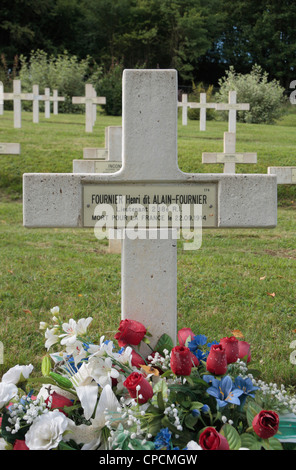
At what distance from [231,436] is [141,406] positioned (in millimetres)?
336

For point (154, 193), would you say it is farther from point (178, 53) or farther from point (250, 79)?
point (178, 53)

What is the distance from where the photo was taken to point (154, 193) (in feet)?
8.41

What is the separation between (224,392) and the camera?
1.95 m

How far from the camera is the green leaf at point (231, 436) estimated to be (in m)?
1.76

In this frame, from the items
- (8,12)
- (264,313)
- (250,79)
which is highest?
(8,12)

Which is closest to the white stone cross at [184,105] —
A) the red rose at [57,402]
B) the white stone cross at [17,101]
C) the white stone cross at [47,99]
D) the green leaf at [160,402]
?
the white stone cross at [47,99]

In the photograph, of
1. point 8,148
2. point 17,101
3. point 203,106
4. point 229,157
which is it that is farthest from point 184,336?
point 203,106

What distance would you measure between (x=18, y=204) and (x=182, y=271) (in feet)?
15.0

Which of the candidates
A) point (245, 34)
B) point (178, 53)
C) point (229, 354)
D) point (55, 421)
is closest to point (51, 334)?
point (55, 421)

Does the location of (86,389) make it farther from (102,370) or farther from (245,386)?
(245,386)

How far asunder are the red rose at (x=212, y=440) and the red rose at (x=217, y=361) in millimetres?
324

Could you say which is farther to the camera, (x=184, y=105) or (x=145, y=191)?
(x=184, y=105)

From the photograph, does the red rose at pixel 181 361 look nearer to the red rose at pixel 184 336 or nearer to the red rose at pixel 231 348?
the red rose at pixel 231 348

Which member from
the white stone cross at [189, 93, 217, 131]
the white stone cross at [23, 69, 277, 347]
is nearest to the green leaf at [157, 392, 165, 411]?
the white stone cross at [23, 69, 277, 347]
